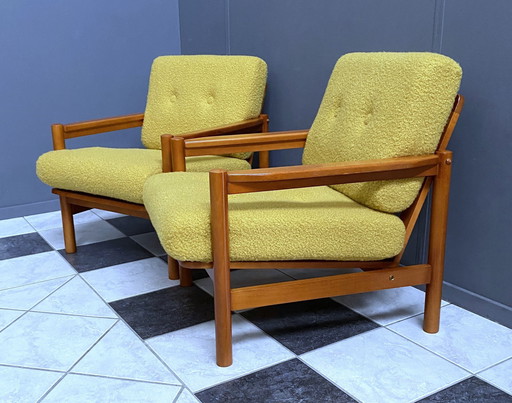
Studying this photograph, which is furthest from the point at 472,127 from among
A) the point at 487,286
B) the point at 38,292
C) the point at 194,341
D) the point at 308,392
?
the point at 38,292

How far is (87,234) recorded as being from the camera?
92.0 inches

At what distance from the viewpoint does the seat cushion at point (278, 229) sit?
124 centimetres

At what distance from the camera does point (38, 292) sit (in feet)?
5.75

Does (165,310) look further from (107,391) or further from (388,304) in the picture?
(388,304)

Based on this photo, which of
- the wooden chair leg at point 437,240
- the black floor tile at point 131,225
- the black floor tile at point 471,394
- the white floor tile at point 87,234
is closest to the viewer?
the black floor tile at point 471,394

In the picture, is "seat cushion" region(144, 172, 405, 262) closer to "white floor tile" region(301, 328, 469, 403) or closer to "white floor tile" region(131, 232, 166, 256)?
"white floor tile" region(301, 328, 469, 403)

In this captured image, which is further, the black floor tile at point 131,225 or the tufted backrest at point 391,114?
the black floor tile at point 131,225

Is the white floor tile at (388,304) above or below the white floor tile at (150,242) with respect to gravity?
above

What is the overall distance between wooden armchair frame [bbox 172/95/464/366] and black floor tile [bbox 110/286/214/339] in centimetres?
28

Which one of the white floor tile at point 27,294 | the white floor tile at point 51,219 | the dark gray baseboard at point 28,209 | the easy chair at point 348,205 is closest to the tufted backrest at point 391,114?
the easy chair at point 348,205

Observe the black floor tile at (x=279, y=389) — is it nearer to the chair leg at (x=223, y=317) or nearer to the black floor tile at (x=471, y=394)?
the chair leg at (x=223, y=317)

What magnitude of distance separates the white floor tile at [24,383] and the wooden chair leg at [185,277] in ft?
1.82

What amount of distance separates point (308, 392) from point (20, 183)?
1.94 m

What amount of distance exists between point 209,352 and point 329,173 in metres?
0.56
